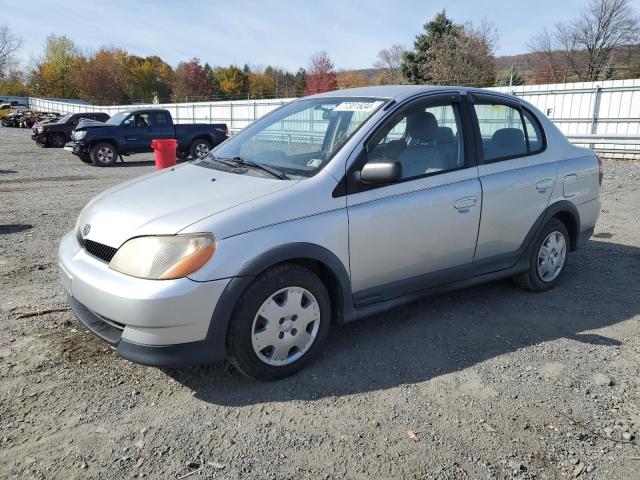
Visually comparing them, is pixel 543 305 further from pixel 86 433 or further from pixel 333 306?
pixel 86 433

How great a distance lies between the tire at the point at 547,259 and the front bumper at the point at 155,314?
2.91m

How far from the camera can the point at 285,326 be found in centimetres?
306

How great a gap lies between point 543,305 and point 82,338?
366cm

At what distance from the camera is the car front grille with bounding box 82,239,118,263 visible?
2.94 metres

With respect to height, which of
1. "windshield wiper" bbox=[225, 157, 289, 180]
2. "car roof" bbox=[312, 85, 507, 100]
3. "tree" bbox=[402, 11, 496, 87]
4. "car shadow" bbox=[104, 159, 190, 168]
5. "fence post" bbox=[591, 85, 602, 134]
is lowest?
"car shadow" bbox=[104, 159, 190, 168]

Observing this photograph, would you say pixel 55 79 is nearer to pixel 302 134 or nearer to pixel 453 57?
pixel 453 57

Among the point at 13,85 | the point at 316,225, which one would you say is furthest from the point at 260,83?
the point at 316,225

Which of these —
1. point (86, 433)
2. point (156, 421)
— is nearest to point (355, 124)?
point (156, 421)

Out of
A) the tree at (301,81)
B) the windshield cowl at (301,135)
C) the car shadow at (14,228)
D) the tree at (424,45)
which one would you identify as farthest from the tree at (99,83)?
the windshield cowl at (301,135)

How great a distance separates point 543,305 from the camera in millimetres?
4336

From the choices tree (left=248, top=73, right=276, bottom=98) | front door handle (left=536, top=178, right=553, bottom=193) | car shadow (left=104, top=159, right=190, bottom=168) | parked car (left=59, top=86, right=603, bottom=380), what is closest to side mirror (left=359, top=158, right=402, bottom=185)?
parked car (left=59, top=86, right=603, bottom=380)

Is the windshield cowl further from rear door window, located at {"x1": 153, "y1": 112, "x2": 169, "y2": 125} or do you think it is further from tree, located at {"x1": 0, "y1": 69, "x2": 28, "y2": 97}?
tree, located at {"x1": 0, "y1": 69, "x2": 28, "y2": 97}

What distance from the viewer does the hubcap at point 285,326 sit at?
2.97 metres

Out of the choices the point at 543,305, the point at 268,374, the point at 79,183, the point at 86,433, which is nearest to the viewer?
the point at 86,433
